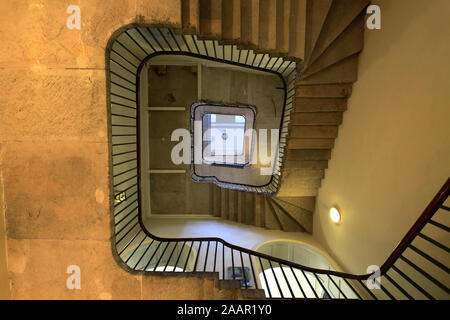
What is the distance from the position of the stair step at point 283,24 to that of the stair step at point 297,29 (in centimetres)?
5

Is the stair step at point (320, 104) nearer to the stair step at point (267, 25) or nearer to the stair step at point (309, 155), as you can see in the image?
the stair step at point (309, 155)

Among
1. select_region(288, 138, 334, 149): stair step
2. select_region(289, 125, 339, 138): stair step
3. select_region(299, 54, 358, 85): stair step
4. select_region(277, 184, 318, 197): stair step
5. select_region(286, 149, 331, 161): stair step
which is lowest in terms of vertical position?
select_region(277, 184, 318, 197): stair step

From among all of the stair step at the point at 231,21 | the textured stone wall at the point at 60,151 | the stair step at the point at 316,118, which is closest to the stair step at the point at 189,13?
the textured stone wall at the point at 60,151

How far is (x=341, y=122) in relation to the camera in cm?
356

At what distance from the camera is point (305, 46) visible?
2.86 metres

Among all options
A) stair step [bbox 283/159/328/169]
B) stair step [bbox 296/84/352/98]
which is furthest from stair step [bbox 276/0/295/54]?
stair step [bbox 283/159/328/169]

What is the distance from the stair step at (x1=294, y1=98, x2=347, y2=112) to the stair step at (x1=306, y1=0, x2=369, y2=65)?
2.49 feet

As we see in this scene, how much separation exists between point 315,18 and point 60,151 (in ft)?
10.8

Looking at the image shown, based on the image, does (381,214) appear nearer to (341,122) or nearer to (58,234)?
(341,122)

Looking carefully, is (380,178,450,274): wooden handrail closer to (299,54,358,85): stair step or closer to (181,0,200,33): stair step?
(299,54,358,85): stair step

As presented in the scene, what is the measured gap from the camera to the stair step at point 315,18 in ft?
8.95

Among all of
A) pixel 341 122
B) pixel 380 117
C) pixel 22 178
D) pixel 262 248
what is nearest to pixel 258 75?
pixel 341 122

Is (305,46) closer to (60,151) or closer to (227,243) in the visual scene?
(227,243)

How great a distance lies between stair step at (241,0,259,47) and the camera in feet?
8.33
